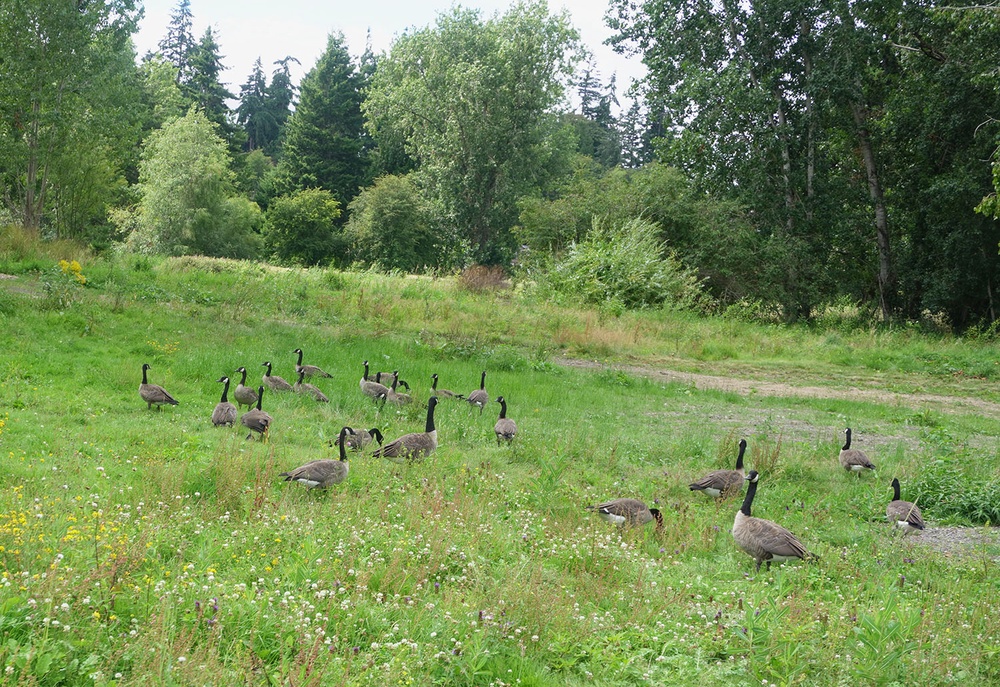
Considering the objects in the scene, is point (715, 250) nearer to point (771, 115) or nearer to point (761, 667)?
point (771, 115)

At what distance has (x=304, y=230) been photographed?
56.7 meters

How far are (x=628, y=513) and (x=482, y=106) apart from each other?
48.7 meters

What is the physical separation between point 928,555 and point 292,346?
546 inches

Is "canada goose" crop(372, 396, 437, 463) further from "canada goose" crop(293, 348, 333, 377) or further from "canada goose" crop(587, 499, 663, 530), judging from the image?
"canada goose" crop(293, 348, 333, 377)

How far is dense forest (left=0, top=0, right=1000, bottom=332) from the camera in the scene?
28.1m

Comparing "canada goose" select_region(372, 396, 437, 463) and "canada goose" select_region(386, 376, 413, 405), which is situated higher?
"canada goose" select_region(372, 396, 437, 463)

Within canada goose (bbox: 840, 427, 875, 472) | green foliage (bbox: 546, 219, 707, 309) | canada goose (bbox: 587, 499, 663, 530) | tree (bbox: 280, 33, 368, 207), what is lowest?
canada goose (bbox: 587, 499, 663, 530)

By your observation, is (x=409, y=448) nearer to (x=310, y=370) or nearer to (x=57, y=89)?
(x=310, y=370)

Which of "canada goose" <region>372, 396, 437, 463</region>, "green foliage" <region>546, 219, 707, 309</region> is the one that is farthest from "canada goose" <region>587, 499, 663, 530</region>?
"green foliage" <region>546, 219, 707, 309</region>

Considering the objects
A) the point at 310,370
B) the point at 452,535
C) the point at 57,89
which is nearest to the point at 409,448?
the point at 452,535

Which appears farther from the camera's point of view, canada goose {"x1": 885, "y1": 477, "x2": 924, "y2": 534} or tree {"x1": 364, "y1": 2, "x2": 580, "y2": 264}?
tree {"x1": 364, "y1": 2, "x2": 580, "y2": 264}

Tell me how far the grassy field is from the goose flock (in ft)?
0.66

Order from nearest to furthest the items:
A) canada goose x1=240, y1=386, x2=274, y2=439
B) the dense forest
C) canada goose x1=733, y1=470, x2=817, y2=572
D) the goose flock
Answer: canada goose x1=733, y1=470, x2=817, y2=572
the goose flock
canada goose x1=240, y1=386, x2=274, y2=439
the dense forest

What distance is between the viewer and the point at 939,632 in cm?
571
